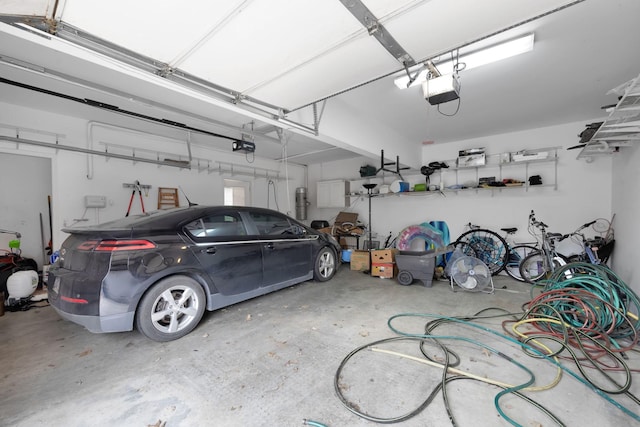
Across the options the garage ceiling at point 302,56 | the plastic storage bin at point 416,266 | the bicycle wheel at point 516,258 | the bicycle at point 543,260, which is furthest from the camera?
the bicycle wheel at point 516,258

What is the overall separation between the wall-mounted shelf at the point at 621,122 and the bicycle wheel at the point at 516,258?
188 centimetres

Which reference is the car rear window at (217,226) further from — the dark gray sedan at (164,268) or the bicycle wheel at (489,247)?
the bicycle wheel at (489,247)

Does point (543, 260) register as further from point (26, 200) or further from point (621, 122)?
point (26, 200)

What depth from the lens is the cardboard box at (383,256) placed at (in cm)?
460

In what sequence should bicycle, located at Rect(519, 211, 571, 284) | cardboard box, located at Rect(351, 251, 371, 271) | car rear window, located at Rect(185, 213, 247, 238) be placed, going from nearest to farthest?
car rear window, located at Rect(185, 213, 247, 238) < bicycle, located at Rect(519, 211, 571, 284) < cardboard box, located at Rect(351, 251, 371, 271)

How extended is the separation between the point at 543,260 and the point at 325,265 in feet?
12.5

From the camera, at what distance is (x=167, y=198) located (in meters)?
5.03

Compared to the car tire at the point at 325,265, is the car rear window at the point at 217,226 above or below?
above

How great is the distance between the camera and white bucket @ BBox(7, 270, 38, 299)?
3.15 meters

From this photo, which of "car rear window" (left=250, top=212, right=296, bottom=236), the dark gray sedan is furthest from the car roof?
"car rear window" (left=250, top=212, right=296, bottom=236)

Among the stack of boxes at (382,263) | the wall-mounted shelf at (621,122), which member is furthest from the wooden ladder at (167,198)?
the wall-mounted shelf at (621,122)

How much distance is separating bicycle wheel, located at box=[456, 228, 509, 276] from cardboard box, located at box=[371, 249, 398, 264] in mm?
1862

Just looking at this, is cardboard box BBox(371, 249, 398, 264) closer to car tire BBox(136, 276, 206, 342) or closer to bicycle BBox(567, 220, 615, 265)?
bicycle BBox(567, 220, 615, 265)

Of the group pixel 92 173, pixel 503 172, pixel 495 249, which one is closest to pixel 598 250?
pixel 495 249
